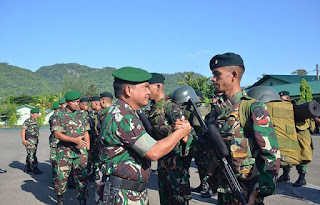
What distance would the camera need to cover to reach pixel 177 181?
382 centimetres

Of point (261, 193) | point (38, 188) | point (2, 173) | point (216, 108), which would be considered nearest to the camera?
point (261, 193)

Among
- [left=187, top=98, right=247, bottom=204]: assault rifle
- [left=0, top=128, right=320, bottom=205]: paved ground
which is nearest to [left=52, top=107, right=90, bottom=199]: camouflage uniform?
[left=0, top=128, right=320, bottom=205]: paved ground

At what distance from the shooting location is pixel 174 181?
12.6 feet

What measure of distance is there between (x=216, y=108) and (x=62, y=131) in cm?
356

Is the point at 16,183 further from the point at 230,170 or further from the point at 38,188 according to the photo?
the point at 230,170

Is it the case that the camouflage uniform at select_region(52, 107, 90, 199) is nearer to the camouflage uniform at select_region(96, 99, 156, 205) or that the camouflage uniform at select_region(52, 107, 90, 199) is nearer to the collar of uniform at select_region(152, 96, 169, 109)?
the collar of uniform at select_region(152, 96, 169, 109)

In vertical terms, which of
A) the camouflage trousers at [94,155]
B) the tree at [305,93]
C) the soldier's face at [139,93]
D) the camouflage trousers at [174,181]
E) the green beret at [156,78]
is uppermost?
the tree at [305,93]

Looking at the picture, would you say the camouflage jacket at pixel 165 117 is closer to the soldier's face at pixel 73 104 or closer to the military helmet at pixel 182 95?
the military helmet at pixel 182 95

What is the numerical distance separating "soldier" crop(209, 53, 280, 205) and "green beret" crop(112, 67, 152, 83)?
26.5 inches

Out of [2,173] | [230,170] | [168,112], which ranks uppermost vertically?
[168,112]

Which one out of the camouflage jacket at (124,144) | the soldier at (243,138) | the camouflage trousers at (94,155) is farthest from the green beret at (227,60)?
the camouflage trousers at (94,155)

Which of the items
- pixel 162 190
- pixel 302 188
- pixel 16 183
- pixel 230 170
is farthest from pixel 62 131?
pixel 302 188

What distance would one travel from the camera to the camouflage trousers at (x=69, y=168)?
17.2ft

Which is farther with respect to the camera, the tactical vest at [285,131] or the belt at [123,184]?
the tactical vest at [285,131]
